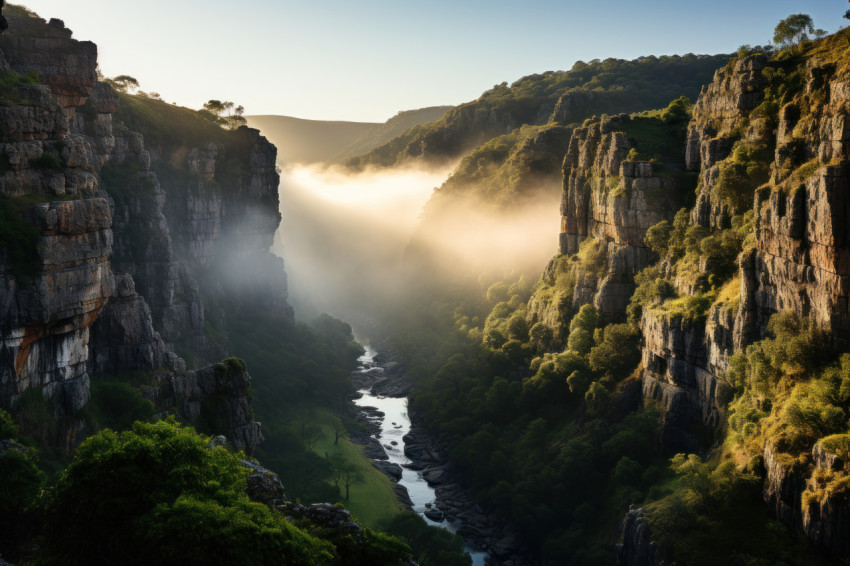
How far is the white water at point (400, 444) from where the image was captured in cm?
9621

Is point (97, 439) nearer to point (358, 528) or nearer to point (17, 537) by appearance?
point (17, 537)

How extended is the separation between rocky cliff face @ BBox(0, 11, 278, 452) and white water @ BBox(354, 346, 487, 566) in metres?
27.2

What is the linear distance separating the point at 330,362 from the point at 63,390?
91368 millimetres

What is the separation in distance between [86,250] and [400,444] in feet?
226

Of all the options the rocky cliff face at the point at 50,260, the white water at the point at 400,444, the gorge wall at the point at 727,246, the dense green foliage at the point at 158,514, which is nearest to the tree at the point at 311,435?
the white water at the point at 400,444

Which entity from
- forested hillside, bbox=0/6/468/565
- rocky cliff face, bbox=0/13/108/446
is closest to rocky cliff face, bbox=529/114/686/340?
forested hillside, bbox=0/6/468/565

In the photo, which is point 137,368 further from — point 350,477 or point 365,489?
point 365,489

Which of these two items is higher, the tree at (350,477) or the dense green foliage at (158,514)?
the dense green foliage at (158,514)

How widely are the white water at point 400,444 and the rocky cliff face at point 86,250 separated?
2717cm

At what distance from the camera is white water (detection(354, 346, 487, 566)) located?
316 feet

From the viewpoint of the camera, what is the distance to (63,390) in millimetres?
67188

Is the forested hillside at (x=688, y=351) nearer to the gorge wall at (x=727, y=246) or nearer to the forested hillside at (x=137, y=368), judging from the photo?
the gorge wall at (x=727, y=246)

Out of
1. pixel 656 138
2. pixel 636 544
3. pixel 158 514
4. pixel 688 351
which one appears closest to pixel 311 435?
pixel 688 351

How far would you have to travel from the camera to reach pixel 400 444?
407 ft
